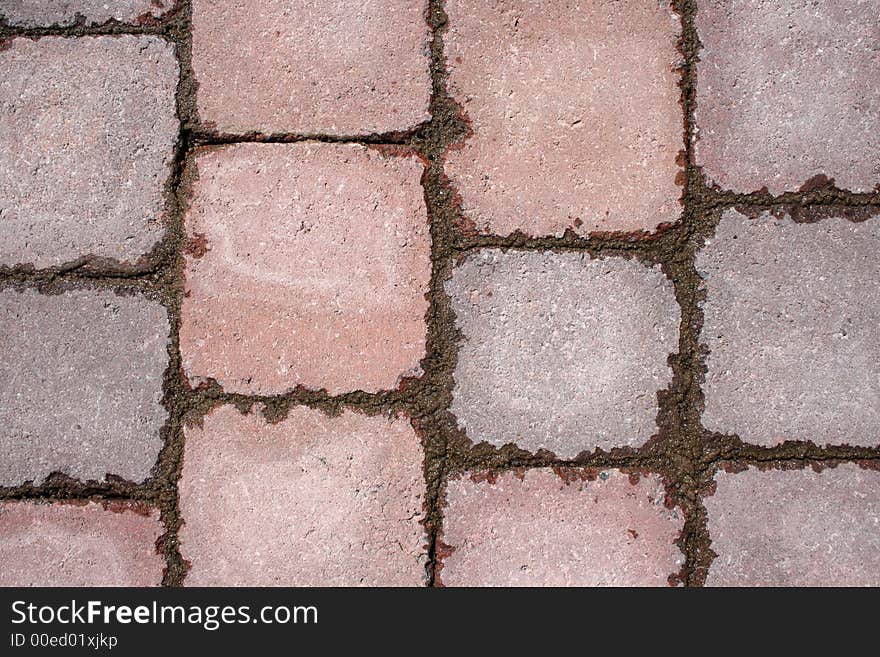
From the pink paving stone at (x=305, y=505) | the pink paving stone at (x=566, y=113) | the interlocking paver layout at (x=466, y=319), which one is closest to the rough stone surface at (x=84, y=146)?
the interlocking paver layout at (x=466, y=319)

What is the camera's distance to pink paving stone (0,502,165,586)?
127cm

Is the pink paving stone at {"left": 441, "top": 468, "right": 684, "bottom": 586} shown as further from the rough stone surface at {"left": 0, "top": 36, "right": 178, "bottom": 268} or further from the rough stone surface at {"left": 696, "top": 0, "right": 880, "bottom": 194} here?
the rough stone surface at {"left": 0, "top": 36, "right": 178, "bottom": 268}

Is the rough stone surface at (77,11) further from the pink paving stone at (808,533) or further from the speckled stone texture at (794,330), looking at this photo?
the pink paving stone at (808,533)

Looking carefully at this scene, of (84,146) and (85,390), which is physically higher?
(84,146)

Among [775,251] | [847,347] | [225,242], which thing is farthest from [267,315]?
[847,347]

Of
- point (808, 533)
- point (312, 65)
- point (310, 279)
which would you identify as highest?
point (312, 65)

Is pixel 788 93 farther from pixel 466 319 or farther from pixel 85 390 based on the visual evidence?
pixel 85 390

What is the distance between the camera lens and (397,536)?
1265 millimetres

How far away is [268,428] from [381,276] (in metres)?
0.35

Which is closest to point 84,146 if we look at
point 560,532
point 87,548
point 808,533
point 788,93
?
point 87,548

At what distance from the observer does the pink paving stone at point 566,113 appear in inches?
50.4

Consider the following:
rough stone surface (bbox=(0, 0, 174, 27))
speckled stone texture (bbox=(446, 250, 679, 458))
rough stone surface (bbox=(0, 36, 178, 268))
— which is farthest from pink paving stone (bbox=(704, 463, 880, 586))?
rough stone surface (bbox=(0, 0, 174, 27))

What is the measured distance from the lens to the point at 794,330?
1268 millimetres

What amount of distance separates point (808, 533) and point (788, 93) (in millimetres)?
809
